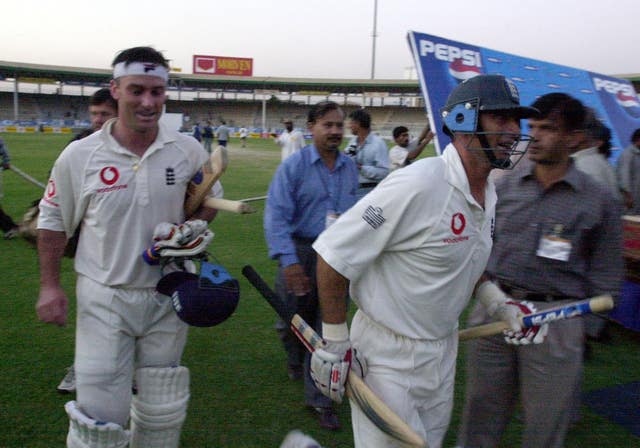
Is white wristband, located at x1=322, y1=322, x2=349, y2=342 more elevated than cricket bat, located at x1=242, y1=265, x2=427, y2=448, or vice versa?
white wristband, located at x1=322, y1=322, x2=349, y2=342

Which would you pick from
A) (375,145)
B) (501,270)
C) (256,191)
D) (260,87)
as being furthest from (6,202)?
(260,87)

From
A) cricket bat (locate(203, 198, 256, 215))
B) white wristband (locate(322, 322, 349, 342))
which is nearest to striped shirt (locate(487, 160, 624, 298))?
white wristband (locate(322, 322, 349, 342))

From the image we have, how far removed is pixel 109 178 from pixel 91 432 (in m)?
1.14

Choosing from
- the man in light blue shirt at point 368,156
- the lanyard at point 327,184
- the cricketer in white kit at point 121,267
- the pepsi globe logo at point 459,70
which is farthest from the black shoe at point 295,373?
the pepsi globe logo at point 459,70

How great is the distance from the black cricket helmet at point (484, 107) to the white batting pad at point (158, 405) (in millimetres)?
1753

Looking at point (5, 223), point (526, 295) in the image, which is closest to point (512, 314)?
point (526, 295)

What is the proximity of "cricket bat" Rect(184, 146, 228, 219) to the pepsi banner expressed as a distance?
468 centimetres

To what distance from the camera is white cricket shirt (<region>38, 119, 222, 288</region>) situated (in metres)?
2.47

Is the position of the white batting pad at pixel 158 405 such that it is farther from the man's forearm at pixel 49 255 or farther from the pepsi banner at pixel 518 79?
the pepsi banner at pixel 518 79

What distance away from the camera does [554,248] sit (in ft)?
8.77

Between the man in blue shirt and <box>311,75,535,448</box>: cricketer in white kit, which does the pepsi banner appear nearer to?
the man in blue shirt

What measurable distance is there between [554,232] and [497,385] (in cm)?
86

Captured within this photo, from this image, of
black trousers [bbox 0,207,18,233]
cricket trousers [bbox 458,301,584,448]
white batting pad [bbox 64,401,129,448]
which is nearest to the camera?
white batting pad [bbox 64,401,129,448]

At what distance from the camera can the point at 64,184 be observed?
8.11 ft
